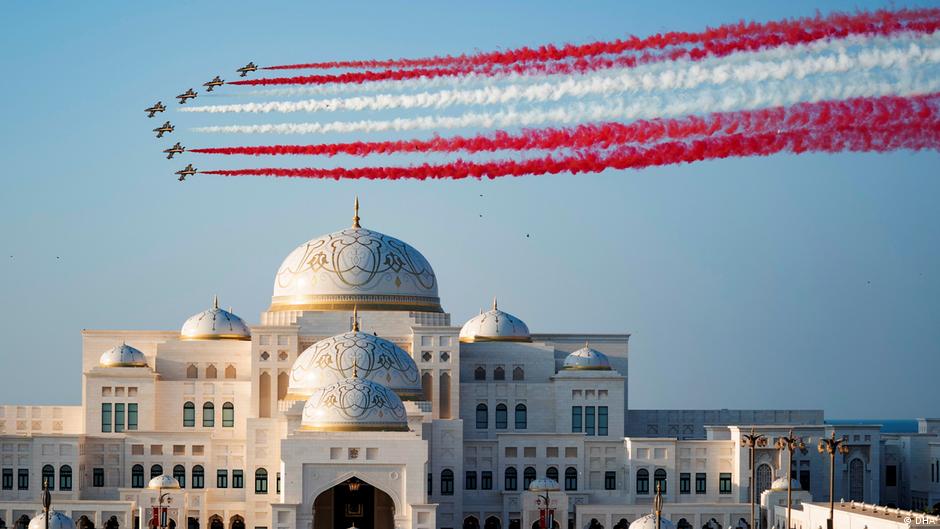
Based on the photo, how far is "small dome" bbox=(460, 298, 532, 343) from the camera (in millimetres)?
110062

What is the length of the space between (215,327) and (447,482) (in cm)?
1632

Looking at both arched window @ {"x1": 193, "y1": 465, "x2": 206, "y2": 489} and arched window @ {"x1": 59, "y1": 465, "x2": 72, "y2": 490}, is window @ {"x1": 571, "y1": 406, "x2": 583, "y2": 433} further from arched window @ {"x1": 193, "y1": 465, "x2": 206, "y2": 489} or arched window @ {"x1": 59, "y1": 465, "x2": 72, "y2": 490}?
arched window @ {"x1": 59, "y1": 465, "x2": 72, "y2": 490}

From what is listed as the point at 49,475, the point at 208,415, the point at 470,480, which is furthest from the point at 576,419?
the point at 49,475

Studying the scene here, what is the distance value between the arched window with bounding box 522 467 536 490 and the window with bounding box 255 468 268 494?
12.2 m

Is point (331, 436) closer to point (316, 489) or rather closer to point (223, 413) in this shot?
point (316, 489)

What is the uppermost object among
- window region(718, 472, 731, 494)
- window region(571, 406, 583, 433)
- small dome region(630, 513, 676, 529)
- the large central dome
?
the large central dome

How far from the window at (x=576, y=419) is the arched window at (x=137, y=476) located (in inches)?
842

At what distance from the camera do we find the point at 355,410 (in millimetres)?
92750

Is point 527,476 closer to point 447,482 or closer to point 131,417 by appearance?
point 447,482

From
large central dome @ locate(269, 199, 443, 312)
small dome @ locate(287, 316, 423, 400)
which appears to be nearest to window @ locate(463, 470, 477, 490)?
small dome @ locate(287, 316, 423, 400)

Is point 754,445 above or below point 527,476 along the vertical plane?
above

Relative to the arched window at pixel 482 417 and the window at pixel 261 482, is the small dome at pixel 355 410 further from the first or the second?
the arched window at pixel 482 417

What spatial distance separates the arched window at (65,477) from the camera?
3910 inches

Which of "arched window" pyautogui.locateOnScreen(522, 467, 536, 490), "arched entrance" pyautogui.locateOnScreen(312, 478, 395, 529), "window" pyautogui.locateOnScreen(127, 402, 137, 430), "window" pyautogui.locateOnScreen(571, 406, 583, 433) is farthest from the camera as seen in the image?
"window" pyautogui.locateOnScreen(571, 406, 583, 433)
